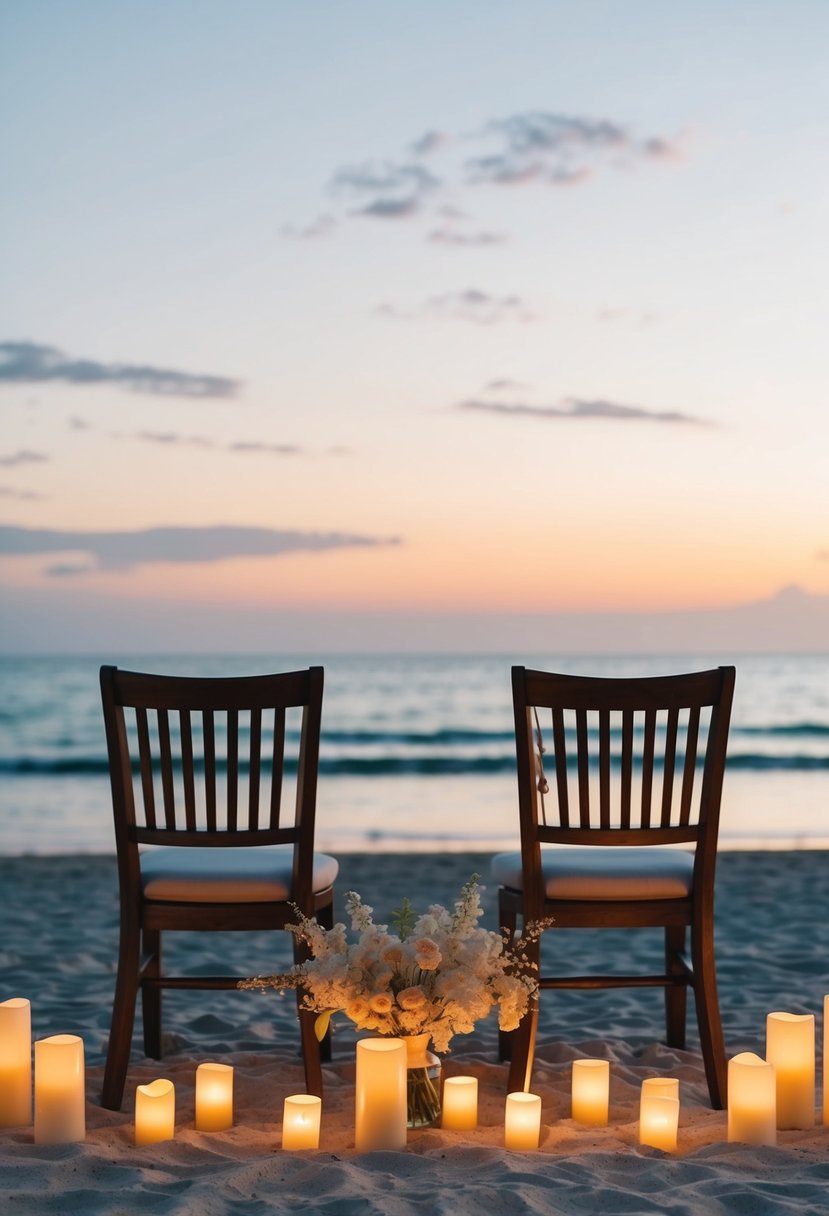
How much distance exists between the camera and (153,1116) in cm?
236

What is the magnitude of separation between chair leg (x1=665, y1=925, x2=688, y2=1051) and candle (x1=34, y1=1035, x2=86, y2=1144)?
1.50m

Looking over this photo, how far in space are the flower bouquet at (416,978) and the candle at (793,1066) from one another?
55 centimetres

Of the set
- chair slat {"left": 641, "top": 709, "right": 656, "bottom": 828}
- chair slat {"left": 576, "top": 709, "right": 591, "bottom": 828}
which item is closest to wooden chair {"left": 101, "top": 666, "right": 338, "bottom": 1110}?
chair slat {"left": 576, "top": 709, "right": 591, "bottom": 828}

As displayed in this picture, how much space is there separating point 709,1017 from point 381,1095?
864 mm

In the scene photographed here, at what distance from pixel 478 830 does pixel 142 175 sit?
17.1ft

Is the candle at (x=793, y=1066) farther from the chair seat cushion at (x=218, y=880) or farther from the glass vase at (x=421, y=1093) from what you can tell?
the chair seat cushion at (x=218, y=880)

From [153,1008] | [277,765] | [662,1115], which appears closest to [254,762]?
[277,765]

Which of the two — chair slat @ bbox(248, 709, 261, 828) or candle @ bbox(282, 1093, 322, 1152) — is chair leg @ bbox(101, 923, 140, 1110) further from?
candle @ bbox(282, 1093, 322, 1152)

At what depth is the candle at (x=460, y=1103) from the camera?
2461mm

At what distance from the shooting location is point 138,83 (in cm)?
749

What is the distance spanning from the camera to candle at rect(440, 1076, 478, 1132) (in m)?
2.46

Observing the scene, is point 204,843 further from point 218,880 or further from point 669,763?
point 669,763

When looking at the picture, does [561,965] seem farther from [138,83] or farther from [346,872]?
[138,83]

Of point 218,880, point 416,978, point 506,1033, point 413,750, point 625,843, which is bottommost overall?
point 413,750
